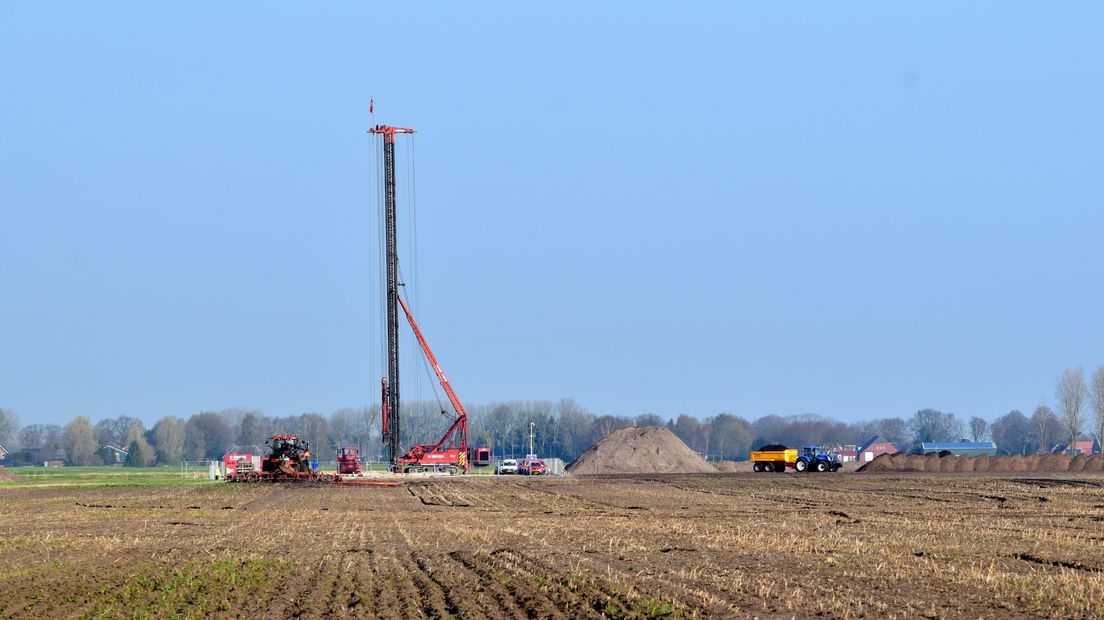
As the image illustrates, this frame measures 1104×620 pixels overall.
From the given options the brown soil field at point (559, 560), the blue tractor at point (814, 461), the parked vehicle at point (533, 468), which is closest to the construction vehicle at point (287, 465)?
the parked vehicle at point (533, 468)

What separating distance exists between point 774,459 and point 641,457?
40.4ft

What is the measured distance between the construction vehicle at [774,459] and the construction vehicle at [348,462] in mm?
28061

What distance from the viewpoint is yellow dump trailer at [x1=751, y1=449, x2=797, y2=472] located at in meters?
94.1

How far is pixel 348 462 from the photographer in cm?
8525

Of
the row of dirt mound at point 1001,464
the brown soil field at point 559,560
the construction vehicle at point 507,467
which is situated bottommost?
the brown soil field at point 559,560

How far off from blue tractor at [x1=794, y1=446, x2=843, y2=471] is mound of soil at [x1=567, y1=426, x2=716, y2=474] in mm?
8907

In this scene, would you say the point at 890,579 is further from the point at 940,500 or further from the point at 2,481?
the point at 2,481

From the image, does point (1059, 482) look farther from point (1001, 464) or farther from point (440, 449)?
point (440, 449)

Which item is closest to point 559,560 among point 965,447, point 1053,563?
point 1053,563

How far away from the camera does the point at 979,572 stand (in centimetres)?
2205

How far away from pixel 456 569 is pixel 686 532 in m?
9.59

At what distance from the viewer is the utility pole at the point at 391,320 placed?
9100 cm

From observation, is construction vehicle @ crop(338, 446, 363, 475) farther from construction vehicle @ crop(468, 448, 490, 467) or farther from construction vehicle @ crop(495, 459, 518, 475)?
construction vehicle @ crop(495, 459, 518, 475)

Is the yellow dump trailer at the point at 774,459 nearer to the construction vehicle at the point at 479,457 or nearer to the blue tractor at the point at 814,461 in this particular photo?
the blue tractor at the point at 814,461
